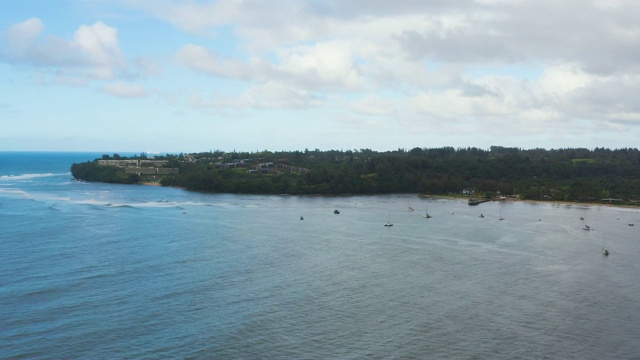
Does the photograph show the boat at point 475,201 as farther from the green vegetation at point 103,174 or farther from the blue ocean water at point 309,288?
the green vegetation at point 103,174

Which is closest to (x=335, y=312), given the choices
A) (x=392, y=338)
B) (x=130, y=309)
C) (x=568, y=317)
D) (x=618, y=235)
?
(x=392, y=338)

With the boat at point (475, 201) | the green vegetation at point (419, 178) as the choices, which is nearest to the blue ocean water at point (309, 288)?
the boat at point (475, 201)

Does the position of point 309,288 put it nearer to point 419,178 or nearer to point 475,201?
point 475,201

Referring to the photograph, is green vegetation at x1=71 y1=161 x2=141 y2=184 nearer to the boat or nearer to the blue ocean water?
the blue ocean water

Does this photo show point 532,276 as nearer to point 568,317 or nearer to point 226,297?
point 568,317

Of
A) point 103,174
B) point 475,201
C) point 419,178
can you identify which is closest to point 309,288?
point 475,201
